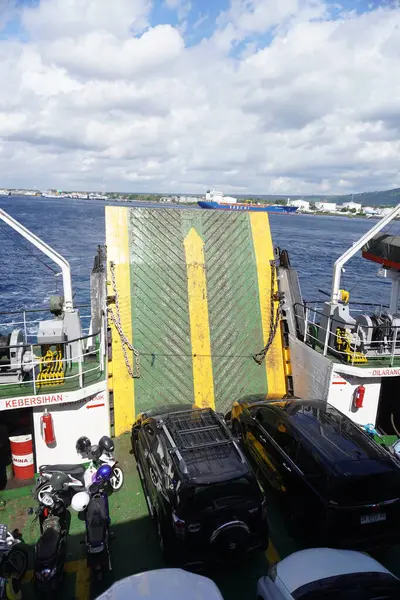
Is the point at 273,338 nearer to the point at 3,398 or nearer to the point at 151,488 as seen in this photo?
the point at 151,488

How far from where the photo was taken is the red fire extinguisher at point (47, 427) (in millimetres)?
8609

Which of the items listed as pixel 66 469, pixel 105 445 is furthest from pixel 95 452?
pixel 66 469

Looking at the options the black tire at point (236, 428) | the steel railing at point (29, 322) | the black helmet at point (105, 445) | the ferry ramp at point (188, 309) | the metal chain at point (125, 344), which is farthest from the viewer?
the ferry ramp at point (188, 309)

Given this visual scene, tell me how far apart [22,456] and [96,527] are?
126 inches

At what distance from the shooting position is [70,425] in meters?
8.94

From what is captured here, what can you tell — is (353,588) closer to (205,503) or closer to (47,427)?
(205,503)

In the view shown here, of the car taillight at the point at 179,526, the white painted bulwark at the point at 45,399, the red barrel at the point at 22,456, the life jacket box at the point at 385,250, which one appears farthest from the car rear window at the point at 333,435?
the life jacket box at the point at 385,250

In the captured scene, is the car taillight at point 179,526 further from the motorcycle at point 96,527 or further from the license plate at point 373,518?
the license plate at point 373,518

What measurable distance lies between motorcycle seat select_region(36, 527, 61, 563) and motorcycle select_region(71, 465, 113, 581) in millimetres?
459

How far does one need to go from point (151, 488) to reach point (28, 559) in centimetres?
222

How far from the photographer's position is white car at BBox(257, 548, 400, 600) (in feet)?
15.9

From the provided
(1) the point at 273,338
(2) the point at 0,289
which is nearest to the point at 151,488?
(1) the point at 273,338

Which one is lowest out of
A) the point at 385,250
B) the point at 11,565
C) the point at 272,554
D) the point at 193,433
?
the point at 272,554

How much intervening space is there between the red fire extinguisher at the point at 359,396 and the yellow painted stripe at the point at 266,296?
1.95 meters
